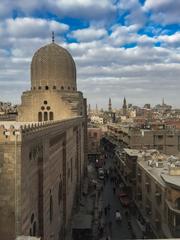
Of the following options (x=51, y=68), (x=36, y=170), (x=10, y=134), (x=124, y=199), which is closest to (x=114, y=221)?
(x=124, y=199)

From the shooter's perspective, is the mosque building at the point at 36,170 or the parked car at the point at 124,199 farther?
the parked car at the point at 124,199

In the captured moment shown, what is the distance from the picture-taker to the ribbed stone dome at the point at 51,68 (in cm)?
3622

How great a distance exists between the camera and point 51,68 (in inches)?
1425

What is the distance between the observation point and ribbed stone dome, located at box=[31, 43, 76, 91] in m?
36.2

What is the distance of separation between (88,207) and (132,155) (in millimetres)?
7048

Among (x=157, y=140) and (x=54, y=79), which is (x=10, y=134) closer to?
(x=54, y=79)

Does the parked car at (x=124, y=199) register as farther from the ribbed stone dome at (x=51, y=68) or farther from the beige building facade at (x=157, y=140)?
the ribbed stone dome at (x=51, y=68)

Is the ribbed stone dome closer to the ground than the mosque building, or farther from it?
farther from it

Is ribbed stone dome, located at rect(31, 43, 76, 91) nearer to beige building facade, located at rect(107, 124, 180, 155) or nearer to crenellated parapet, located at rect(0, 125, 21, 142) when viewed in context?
beige building facade, located at rect(107, 124, 180, 155)

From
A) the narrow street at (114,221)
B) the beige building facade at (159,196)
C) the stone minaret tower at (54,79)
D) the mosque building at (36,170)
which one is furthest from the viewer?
the stone minaret tower at (54,79)

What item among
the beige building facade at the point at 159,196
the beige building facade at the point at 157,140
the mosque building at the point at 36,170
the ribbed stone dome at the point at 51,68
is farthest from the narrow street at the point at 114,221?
the ribbed stone dome at the point at 51,68

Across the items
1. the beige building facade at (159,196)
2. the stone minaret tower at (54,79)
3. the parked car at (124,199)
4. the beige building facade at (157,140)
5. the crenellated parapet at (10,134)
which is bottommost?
the parked car at (124,199)

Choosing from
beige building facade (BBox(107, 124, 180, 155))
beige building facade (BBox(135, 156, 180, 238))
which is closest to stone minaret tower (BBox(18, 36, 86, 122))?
beige building facade (BBox(135, 156, 180, 238))

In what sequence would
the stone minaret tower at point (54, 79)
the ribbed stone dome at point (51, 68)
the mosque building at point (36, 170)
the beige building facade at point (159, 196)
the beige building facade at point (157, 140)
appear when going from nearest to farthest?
the mosque building at point (36, 170)
the beige building facade at point (159, 196)
the stone minaret tower at point (54, 79)
the ribbed stone dome at point (51, 68)
the beige building facade at point (157, 140)
